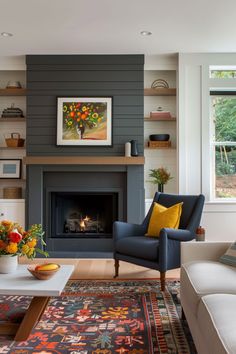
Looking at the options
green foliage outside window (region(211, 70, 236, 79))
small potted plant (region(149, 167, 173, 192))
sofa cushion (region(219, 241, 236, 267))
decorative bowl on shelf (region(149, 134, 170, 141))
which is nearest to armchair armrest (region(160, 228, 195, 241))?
sofa cushion (region(219, 241, 236, 267))

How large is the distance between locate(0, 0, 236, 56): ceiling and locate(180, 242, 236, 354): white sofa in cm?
246

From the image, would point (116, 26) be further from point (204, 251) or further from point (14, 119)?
point (204, 251)

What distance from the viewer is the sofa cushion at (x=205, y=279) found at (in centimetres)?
213

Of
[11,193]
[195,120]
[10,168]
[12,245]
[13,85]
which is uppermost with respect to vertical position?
[13,85]

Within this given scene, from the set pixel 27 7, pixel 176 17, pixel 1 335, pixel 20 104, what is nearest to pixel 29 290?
pixel 1 335

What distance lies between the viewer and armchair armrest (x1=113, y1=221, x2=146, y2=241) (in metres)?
4.18

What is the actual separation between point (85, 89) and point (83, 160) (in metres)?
1.03

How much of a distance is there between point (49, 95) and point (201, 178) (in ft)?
7.91

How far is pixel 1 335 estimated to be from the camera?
252 cm

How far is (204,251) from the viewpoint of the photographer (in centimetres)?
296

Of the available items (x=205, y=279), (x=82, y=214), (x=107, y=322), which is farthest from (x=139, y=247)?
(x=82, y=214)

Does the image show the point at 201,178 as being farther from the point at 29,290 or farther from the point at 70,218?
the point at 29,290

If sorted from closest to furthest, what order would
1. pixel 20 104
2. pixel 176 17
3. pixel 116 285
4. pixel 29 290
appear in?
pixel 29 290, pixel 116 285, pixel 176 17, pixel 20 104

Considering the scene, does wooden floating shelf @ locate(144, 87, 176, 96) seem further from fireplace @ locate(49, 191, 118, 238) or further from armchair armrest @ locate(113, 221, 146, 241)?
armchair armrest @ locate(113, 221, 146, 241)
